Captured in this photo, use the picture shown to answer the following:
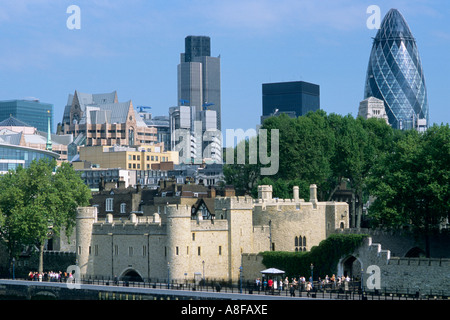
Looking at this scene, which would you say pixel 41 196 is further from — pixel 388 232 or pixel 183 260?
pixel 388 232

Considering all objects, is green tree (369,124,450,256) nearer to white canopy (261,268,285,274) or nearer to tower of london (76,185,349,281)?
tower of london (76,185,349,281)

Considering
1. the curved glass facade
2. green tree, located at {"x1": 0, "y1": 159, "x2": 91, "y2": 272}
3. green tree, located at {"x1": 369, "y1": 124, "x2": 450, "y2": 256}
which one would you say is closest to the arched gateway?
green tree, located at {"x1": 0, "y1": 159, "x2": 91, "y2": 272}

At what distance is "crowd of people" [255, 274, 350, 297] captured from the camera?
8769 centimetres

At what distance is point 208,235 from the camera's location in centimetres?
9744

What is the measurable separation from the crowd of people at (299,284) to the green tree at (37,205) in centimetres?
3133

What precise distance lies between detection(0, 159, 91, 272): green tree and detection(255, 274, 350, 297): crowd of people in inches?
1233

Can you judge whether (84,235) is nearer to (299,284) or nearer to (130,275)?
(130,275)

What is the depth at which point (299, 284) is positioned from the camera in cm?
8994

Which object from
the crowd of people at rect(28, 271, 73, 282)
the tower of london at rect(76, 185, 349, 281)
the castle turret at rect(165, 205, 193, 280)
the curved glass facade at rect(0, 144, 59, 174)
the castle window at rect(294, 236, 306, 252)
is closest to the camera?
the castle turret at rect(165, 205, 193, 280)

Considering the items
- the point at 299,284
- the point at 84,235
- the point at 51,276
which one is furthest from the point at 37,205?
the point at 299,284

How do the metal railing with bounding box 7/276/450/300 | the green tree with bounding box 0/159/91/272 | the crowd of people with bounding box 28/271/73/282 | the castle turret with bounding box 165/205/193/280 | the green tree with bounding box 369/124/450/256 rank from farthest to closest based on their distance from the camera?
the green tree with bounding box 0/159/91/272, the crowd of people with bounding box 28/271/73/282, the castle turret with bounding box 165/205/193/280, the green tree with bounding box 369/124/450/256, the metal railing with bounding box 7/276/450/300

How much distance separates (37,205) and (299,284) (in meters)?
37.1

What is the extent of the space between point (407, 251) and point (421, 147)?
1030cm
